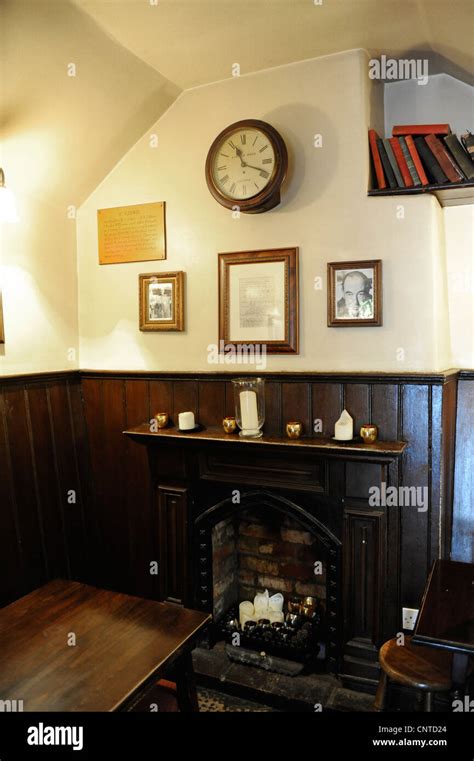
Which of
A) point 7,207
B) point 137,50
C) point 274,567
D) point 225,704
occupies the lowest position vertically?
point 225,704

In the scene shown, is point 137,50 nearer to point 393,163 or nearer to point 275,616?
point 393,163

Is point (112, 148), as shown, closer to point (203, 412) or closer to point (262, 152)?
point (262, 152)

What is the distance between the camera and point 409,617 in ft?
8.46

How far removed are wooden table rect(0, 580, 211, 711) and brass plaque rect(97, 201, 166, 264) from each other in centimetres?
183

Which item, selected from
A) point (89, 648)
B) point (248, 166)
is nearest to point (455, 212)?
point (248, 166)

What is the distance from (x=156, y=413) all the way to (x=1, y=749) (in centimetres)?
172

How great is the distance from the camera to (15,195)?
2869mm

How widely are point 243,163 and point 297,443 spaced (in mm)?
1430

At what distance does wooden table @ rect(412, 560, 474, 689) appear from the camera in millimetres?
1765

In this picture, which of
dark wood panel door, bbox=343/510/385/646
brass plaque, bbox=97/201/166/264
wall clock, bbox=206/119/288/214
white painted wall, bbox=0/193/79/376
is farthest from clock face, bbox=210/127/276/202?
dark wood panel door, bbox=343/510/385/646

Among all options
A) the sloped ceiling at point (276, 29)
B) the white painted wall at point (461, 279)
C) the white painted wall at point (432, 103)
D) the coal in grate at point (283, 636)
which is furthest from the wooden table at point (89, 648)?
the white painted wall at point (432, 103)

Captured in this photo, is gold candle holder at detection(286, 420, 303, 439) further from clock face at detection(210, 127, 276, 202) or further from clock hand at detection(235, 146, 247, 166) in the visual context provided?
clock hand at detection(235, 146, 247, 166)

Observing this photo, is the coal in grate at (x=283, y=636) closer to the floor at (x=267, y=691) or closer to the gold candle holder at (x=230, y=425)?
the floor at (x=267, y=691)

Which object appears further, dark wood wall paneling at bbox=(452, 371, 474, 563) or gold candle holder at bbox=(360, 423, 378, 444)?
dark wood wall paneling at bbox=(452, 371, 474, 563)
